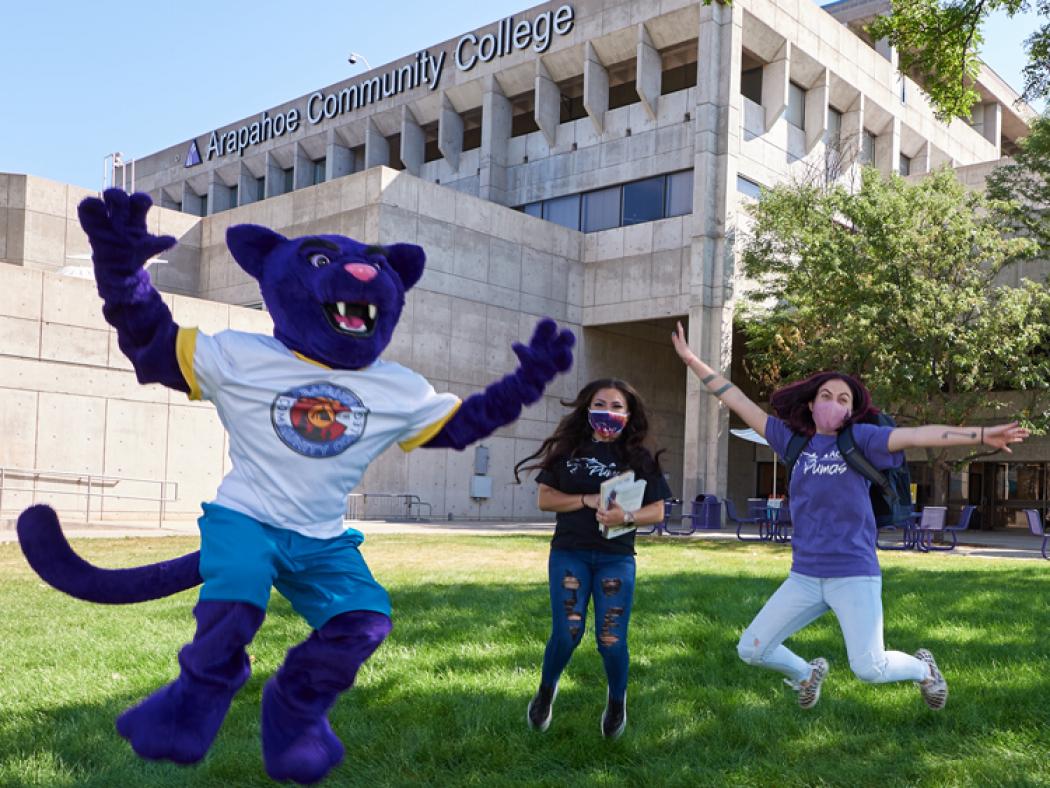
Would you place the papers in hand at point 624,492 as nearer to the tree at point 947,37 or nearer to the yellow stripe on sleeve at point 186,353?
the yellow stripe on sleeve at point 186,353

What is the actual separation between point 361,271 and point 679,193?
90.3 ft

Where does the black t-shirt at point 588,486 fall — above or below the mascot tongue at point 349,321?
below

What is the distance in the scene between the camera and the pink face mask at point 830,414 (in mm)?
5039

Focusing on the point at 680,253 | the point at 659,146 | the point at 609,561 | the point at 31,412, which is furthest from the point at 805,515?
the point at 659,146

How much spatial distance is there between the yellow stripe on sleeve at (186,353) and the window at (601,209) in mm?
28622

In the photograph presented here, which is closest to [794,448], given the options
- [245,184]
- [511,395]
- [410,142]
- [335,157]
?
[511,395]

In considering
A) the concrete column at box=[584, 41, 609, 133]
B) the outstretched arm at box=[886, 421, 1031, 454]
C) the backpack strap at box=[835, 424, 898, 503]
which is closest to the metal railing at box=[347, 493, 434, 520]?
the concrete column at box=[584, 41, 609, 133]

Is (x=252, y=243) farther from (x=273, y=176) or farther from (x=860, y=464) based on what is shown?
(x=273, y=176)

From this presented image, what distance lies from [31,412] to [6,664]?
15472 millimetres

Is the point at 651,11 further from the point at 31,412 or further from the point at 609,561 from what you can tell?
the point at 609,561

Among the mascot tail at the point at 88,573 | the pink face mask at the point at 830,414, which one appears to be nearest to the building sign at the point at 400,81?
the pink face mask at the point at 830,414

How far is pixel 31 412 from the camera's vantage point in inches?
794

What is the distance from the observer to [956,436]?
185 inches

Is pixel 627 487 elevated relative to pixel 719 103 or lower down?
lower down
